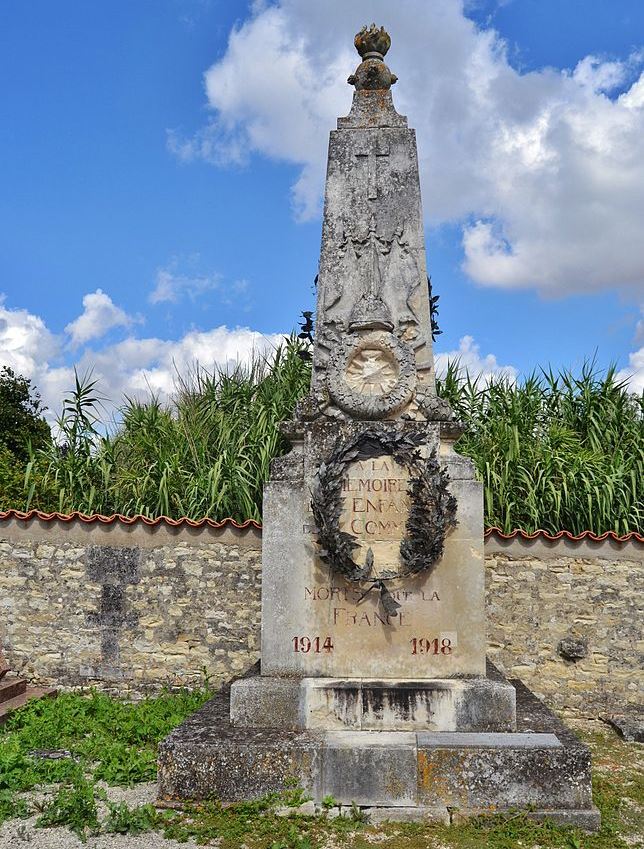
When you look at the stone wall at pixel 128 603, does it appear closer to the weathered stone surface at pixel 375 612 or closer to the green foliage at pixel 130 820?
the weathered stone surface at pixel 375 612

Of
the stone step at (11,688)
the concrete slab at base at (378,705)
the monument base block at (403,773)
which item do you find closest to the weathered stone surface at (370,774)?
the monument base block at (403,773)

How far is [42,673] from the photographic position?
818 cm

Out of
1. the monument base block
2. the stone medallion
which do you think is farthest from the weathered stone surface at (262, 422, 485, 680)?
the monument base block

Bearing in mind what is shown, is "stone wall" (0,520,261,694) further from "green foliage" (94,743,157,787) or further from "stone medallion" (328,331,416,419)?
"stone medallion" (328,331,416,419)

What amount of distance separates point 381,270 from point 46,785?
443 centimetres

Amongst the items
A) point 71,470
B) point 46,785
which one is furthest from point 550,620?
point 71,470

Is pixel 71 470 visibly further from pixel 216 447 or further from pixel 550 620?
pixel 550 620

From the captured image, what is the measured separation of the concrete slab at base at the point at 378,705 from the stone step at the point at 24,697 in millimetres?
3326

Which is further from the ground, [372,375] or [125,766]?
[372,375]

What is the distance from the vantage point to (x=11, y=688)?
774 cm

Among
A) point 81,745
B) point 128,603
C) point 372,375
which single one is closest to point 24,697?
point 128,603

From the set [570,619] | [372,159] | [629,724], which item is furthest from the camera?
[570,619]

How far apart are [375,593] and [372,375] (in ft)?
5.24

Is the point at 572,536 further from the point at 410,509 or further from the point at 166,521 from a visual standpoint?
the point at 166,521
